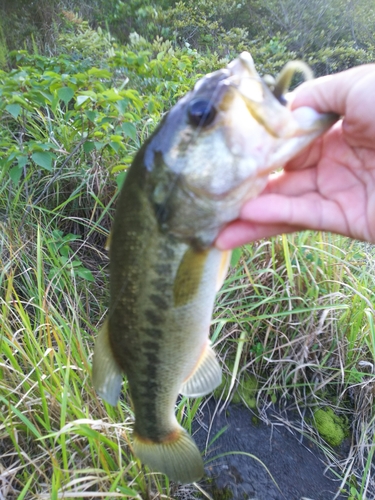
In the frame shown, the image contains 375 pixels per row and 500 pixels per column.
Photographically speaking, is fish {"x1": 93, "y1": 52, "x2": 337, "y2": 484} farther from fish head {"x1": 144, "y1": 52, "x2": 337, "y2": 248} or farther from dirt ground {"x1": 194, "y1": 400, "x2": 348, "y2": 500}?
dirt ground {"x1": 194, "y1": 400, "x2": 348, "y2": 500}

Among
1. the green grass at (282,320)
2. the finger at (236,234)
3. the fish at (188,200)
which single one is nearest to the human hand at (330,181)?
the finger at (236,234)

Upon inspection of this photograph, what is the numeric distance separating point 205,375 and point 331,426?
1.54 meters

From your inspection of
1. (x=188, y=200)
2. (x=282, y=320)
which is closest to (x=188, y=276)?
(x=188, y=200)

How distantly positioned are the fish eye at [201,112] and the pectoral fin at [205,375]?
2.59ft

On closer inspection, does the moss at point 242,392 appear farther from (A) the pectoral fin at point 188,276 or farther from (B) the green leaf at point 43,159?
(B) the green leaf at point 43,159

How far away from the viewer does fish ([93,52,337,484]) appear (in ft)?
3.80

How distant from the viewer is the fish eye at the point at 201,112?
115 cm

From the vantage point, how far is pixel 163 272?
4.05 ft

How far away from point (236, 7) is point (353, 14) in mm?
3013

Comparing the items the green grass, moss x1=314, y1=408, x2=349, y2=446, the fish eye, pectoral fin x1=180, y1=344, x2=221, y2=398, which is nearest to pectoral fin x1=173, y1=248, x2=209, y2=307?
pectoral fin x1=180, y1=344, x2=221, y2=398

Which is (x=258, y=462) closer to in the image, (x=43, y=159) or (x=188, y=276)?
(x=188, y=276)

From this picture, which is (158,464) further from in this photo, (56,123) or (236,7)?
(236,7)

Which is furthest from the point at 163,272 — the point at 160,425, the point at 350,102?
the point at 350,102

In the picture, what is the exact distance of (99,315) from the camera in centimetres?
280
